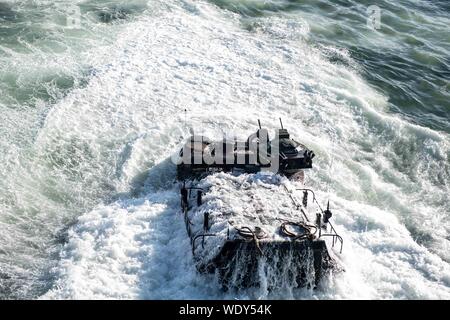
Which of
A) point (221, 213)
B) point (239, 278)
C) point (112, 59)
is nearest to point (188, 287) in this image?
point (239, 278)

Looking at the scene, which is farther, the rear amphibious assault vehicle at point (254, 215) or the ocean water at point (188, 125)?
the ocean water at point (188, 125)

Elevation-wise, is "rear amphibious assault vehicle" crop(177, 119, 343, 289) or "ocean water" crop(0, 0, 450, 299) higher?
"rear amphibious assault vehicle" crop(177, 119, 343, 289)

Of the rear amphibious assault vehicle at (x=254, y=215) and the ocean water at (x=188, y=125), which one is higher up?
the rear amphibious assault vehicle at (x=254, y=215)

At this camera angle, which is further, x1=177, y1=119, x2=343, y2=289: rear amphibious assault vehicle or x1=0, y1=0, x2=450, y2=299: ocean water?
x1=0, y1=0, x2=450, y2=299: ocean water

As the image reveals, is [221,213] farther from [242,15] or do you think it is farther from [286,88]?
[242,15]

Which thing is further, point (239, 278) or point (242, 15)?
point (242, 15)
